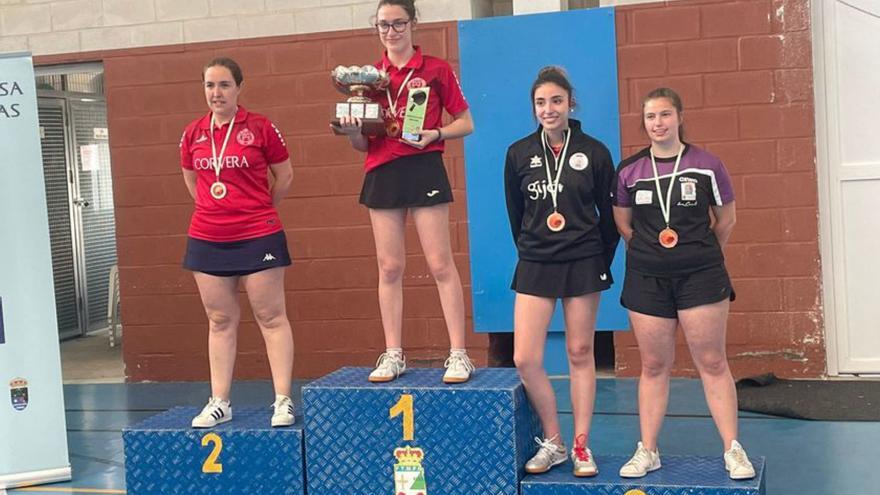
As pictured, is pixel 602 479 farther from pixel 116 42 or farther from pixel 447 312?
pixel 116 42

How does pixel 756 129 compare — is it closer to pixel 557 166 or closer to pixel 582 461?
pixel 557 166

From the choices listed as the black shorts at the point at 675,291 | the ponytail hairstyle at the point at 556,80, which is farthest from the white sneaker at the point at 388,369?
the ponytail hairstyle at the point at 556,80

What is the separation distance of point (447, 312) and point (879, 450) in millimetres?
2009

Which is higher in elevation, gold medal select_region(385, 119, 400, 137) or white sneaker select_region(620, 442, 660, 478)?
gold medal select_region(385, 119, 400, 137)

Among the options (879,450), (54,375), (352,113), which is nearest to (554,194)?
(352,113)

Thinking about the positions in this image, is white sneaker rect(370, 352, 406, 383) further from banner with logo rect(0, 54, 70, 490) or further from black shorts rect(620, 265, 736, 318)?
banner with logo rect(0, 54, 70, 490)

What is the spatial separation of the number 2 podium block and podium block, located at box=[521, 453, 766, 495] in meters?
0.13

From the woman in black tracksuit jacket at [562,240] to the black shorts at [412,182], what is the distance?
0.32 meters

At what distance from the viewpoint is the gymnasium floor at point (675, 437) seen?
4.40m

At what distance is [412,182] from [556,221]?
2.01 ft

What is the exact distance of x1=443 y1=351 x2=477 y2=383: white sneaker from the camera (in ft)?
13.3

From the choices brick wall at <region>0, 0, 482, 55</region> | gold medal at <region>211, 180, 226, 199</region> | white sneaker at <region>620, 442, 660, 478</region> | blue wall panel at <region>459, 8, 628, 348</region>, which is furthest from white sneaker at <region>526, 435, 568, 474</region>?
brick wall at <region>0, 0, 482, 55</region>

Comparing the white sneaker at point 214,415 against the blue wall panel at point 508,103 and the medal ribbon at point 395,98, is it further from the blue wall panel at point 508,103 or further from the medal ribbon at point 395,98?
the blue wall panel at point 508,103

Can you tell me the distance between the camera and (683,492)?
3586mm
